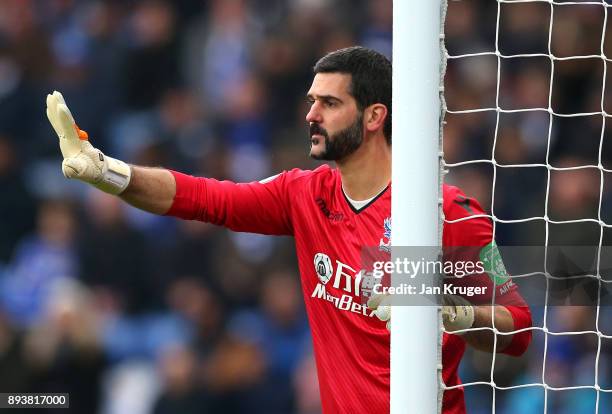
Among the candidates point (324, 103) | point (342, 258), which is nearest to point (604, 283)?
point (342, 258)

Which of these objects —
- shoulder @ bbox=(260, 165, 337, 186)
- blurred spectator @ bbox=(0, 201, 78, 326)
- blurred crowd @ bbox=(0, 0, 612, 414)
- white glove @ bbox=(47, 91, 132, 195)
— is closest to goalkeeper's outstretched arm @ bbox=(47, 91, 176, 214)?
white glove @ bbox=(47, 91, 132, 195)

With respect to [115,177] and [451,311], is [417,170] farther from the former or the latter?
[115,177]

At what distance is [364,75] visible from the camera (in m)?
4.61

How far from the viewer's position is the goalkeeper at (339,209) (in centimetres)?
413

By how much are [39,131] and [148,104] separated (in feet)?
2.74

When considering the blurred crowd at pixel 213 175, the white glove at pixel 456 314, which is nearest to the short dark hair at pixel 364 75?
the white glove at pixel 456 314

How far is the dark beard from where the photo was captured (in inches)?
175

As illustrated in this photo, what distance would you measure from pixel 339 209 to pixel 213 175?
3660 millimetres

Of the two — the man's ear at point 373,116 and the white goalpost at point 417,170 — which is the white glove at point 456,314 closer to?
the white goalpost at point 417,170

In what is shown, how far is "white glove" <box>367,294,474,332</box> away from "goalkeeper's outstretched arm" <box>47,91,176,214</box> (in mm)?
964

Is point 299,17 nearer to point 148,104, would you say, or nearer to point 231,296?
point 148,104

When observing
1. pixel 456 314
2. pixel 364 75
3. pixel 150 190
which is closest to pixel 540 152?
pixel 364 75

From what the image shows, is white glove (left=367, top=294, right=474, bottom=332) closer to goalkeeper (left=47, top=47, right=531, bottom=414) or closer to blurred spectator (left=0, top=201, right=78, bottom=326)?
goalkeeper (left=47, top=47, right=531, bottom=414)

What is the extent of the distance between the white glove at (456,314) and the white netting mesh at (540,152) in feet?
7.25
